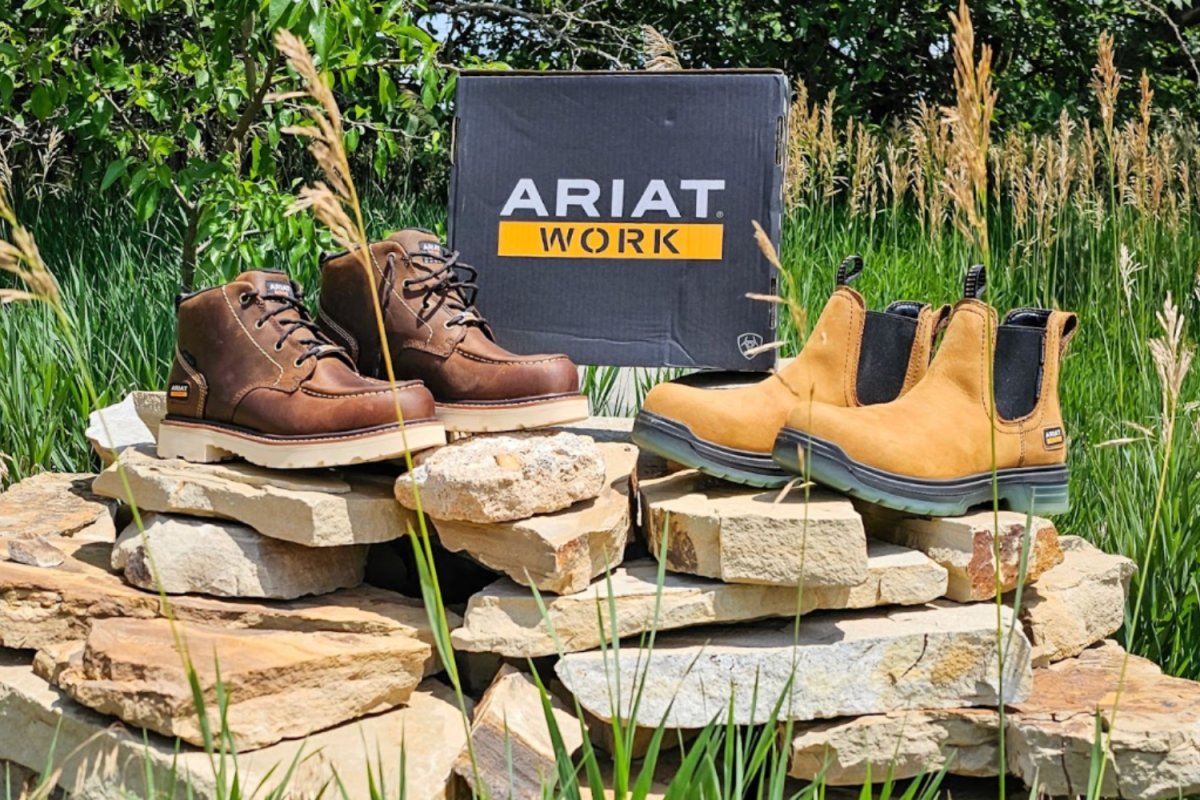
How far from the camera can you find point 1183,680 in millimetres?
2281

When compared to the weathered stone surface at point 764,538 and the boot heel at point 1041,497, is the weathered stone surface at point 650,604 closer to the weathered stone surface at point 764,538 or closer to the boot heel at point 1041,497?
the weathered stone surface at point 764,538

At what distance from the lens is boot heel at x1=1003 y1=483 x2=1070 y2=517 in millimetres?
2262

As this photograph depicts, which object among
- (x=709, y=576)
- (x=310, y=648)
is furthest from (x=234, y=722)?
(x=709, y=576)

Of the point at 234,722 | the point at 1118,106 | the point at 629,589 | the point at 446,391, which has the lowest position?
the point at 234,722

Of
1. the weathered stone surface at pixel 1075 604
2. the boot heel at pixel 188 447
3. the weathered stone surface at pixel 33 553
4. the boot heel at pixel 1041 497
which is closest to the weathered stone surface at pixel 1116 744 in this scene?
the weathered stone surface at pixel 1075 604

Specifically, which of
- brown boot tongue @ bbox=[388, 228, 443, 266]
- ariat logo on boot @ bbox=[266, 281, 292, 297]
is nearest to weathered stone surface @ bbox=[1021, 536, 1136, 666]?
brown boot tongue @ bbox=[388, 228, 443, 266]

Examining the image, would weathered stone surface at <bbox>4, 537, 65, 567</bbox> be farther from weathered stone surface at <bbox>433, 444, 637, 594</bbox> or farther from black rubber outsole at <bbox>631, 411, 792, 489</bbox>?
black rubber outsole at <bbox>631, 411, 792, 489</bbox>

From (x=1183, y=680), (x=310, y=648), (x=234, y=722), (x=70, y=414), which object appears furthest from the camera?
(x=70, y=414)

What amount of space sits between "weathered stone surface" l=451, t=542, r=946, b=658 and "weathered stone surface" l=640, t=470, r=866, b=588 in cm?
5

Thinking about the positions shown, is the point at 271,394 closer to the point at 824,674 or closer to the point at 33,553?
the point at 33,553

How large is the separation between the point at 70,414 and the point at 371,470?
1167 mm

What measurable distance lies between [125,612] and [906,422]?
1347 millimetres

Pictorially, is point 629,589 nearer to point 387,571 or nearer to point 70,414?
point 387,571

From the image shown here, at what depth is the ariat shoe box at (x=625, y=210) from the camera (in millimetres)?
2846
